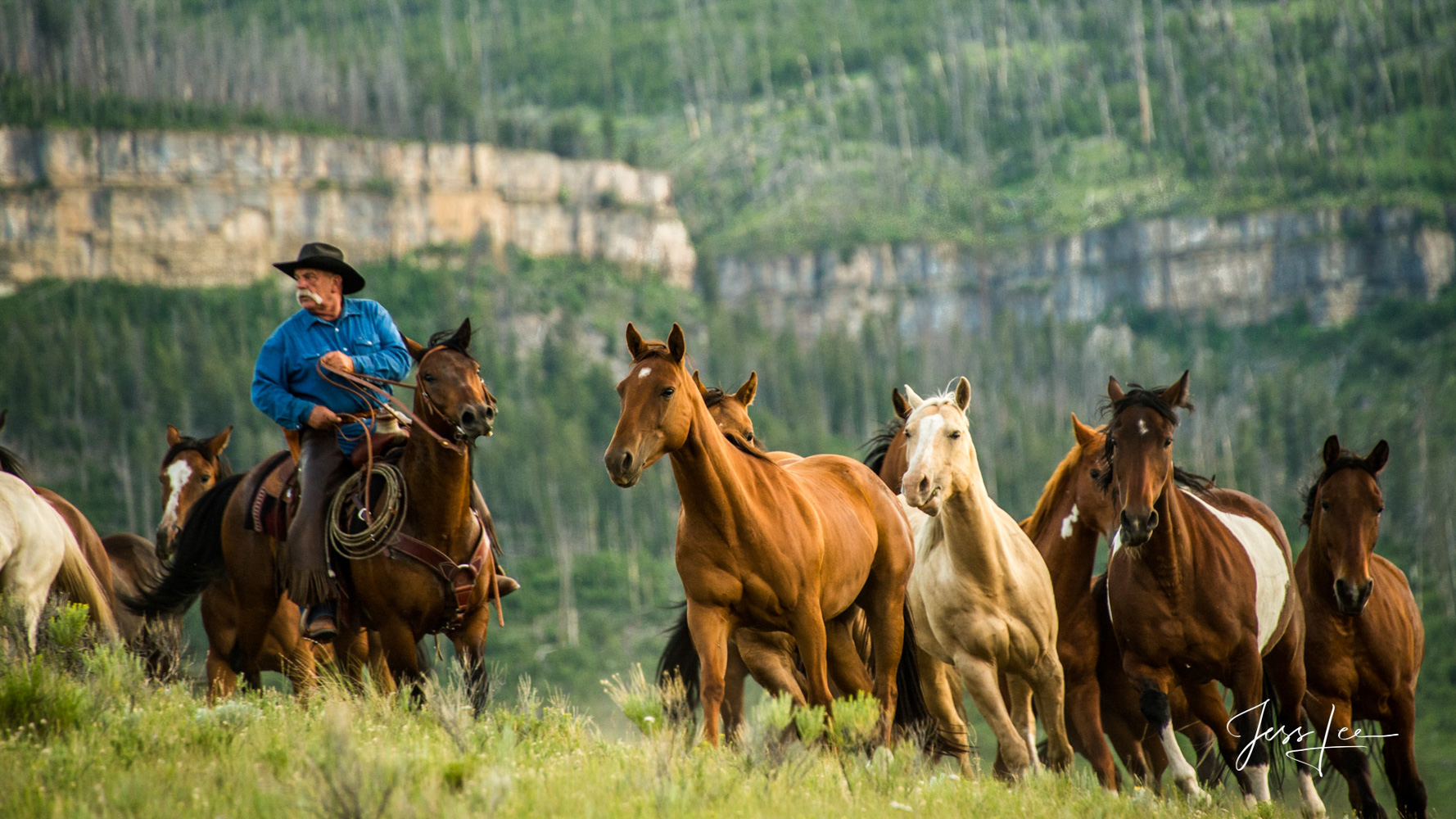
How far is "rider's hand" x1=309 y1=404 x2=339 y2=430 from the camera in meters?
9.05

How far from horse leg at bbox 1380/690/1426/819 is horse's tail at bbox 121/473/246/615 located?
30.1 ft

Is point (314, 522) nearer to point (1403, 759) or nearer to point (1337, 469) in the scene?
point (1337, 469)

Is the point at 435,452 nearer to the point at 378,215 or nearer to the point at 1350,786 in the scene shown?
the point at 1350,786

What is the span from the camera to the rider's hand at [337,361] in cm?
913

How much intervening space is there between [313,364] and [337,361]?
30 cm

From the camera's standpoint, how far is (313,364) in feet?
30.8

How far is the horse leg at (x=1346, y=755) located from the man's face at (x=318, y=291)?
8.01 meters

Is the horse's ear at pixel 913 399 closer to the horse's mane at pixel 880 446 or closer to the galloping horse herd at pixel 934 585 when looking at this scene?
the galloping horse herd at pixel 934 585

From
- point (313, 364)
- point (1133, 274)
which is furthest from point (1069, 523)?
point (1133, 274)

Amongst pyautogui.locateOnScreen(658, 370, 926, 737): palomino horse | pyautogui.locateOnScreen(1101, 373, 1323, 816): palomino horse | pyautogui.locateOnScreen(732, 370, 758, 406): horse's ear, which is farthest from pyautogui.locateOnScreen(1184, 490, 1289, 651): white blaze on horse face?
pyautogui.locateOnScreen(732, 370, 758, 406): horse's ear

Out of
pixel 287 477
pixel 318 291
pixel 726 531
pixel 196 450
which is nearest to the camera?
pixel 726 531

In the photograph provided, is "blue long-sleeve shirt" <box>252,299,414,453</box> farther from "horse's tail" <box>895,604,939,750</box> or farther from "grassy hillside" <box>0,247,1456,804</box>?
"grassy hillside" <box>0,247,1456,804</box>

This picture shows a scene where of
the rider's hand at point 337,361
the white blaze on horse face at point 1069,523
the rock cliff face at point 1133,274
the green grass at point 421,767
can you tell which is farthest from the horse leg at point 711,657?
the rock cliff face at point 1133,274

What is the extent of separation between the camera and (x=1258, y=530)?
34.7 ft
